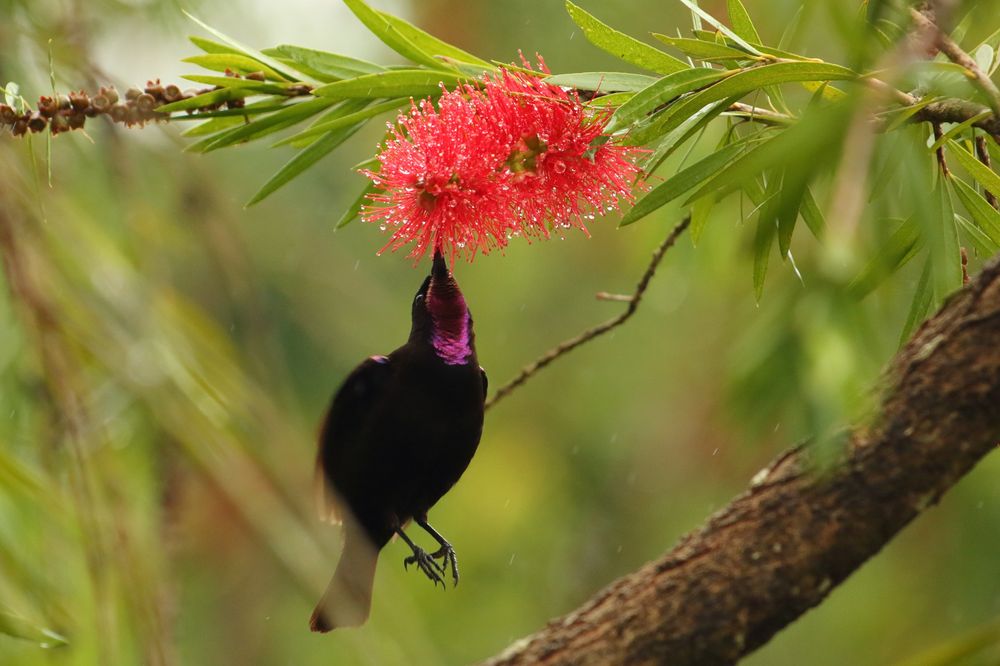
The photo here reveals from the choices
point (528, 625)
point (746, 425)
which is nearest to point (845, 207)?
point (746, 425)

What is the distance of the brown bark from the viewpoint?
2.89 feet

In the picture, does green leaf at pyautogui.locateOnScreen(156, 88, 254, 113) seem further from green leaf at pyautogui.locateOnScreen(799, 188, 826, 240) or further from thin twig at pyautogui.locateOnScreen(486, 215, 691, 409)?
green leaf at pyautogui.locateOnScreen(799, 188, 826, 240)

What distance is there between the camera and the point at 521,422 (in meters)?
5.71

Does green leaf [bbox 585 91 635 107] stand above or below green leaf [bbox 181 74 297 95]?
below

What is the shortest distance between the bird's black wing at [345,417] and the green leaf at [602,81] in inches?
14.5

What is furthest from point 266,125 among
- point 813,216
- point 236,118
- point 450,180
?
point 813,216

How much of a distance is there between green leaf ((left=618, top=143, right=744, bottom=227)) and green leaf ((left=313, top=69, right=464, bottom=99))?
0.25 metres

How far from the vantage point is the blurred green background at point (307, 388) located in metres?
0.85

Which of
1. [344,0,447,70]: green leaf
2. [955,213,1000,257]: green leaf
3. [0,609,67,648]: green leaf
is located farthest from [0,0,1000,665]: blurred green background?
[344,0,447,70]: green leaf

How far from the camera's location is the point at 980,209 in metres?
1.18

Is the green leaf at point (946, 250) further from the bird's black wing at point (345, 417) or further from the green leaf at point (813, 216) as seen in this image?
the bird's black wing at point (345, 417)

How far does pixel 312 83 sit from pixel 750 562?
66 centimetres

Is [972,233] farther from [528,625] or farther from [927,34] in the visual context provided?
[528,625]

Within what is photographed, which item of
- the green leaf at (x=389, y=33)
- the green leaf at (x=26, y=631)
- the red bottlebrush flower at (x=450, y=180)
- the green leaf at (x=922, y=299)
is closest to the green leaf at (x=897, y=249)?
the green leaf at (x=922, y=299)
